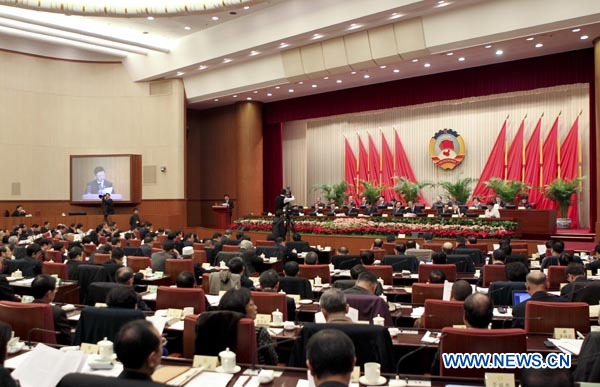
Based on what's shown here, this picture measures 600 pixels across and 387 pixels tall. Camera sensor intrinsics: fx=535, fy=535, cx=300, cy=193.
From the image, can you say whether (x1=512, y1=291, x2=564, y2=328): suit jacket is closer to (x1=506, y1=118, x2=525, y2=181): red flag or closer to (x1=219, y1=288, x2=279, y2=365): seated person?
(x1=219, y1=288, x2=279, y2=365): seated person

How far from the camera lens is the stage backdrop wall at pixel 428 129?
15.3 meters

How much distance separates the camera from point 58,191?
18266 mm

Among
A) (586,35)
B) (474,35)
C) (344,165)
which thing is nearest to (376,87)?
(344,165)

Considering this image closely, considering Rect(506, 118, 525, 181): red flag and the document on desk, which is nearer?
the document on desk

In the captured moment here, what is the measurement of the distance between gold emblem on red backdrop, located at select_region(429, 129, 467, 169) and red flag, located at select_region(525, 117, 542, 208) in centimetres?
206

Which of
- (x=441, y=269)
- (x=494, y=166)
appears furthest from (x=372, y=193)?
(x=441, y=269)

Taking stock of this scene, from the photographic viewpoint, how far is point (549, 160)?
50.0 ft

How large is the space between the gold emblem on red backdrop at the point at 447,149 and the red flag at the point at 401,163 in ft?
2.83

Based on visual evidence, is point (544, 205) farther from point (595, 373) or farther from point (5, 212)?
point (5, 212)

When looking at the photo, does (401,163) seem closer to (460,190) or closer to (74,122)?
(460,190)

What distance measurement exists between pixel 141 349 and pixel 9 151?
17.4m

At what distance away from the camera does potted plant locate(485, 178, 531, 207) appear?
14172mm

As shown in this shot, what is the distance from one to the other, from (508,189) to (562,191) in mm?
1291

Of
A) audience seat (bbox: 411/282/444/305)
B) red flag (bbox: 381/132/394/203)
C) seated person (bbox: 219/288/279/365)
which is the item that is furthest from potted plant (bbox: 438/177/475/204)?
seated person (bbox: 219/288/279/365)
